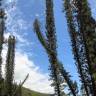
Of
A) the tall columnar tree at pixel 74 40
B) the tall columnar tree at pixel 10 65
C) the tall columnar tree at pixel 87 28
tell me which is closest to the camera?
the tall columnar tree at pixel 87 28

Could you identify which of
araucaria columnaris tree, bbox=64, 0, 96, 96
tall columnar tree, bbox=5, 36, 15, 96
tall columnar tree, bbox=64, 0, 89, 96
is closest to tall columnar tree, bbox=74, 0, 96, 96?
araucaria columnaris tree, bbox=64, 0, 96, 96

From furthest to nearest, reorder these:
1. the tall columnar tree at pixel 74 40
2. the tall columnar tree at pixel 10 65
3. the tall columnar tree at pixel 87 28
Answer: the tall columnar tree at pixel 10 65
the tall columnar tree at pixel 74 40
the tall columnar tree at pixel 87 28

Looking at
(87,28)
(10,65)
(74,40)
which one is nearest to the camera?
(87,28)

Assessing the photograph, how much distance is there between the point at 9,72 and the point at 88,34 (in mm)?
16205

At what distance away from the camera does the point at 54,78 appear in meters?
19.5

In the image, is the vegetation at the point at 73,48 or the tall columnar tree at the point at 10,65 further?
the tall columnar tree at the point at 10,65

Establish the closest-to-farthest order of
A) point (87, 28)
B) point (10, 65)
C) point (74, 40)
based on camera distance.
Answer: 1. point (87, 28)
2. point (74, 40)
3. point (10, 65)

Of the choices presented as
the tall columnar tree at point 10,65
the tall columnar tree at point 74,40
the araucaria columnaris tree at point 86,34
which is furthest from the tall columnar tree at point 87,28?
the tall columnar tree at point 10,65

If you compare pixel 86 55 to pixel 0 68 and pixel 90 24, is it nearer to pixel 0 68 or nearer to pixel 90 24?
pixel 90 24

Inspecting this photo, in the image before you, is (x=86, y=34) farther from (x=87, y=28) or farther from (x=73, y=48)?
(x=73, y=48)

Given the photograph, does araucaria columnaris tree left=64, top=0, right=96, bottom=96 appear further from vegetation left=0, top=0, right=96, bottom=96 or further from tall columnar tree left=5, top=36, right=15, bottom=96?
tall columnar tree left=5, top=36, right=15, bottom=96

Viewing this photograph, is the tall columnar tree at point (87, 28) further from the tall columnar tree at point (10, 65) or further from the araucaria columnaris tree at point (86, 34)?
the tall columnar tree at point (10, 65)

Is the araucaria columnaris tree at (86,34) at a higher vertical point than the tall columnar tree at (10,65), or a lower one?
lower

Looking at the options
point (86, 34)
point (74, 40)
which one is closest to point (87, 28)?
point (86, 34)
